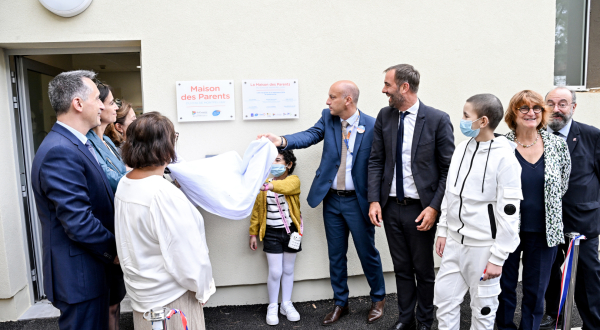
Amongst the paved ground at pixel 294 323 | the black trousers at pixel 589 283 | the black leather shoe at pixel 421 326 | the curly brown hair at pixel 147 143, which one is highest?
the curly brown hair at pixel 147 143

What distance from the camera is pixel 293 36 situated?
347 cm

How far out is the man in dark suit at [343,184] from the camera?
3.23 metres

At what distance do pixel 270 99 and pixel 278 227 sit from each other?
3.82 ft

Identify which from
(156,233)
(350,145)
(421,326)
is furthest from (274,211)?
(156,233)

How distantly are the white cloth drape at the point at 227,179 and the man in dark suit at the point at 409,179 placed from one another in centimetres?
91

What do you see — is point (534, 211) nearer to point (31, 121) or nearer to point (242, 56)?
point (242, 56)

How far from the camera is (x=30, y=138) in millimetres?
3605

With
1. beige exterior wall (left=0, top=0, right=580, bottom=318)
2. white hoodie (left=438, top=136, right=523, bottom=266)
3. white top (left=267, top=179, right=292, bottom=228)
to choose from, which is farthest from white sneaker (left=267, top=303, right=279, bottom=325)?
white hoodie (left=438, top=136, right=523, bottom=266)

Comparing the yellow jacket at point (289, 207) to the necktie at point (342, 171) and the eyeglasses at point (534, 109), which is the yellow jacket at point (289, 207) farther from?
the eyeglasses at point (534, 109)

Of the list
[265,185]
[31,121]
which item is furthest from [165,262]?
[31,121]

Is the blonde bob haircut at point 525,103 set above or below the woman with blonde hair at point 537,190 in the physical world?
above

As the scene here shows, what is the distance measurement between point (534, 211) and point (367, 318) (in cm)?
164

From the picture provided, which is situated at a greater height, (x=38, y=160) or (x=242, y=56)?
(x=242, y=56)

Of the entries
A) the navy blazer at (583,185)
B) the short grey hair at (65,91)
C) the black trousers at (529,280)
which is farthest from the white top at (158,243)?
the navy blazer at (583,185)
